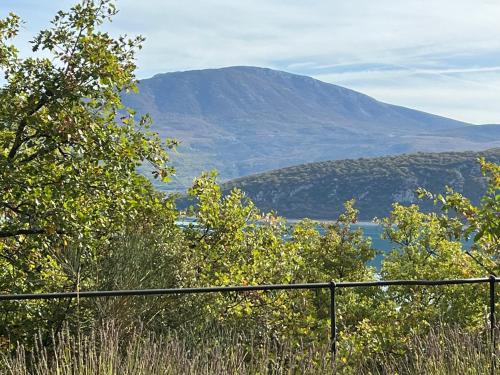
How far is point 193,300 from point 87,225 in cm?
207

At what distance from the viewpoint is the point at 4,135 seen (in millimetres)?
11531

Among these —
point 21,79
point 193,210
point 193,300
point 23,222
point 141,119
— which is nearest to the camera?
point 193,300

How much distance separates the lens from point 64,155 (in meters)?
11.0

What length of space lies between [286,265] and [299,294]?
74cm

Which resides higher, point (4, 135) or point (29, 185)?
point (4, 135)

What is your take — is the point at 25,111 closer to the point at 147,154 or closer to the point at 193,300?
the point at 147,154

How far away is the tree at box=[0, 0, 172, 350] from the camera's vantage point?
1045cm

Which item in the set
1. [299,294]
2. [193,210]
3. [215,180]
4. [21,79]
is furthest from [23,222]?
[299,294]

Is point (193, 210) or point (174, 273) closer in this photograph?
point (174, 273)

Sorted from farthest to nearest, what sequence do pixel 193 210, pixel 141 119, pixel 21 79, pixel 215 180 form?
pixel 215 180, pixel 193 210, pixel 141 119, pixel 21 79

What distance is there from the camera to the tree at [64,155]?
34.3 ft

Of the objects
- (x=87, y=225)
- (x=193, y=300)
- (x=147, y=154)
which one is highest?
(x=147, y=154)

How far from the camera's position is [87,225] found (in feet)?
34.1

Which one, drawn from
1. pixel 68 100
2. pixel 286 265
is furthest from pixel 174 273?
pixel 286 265
